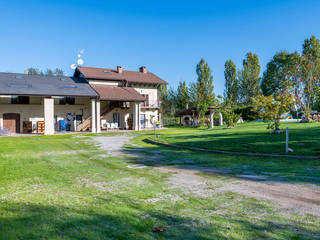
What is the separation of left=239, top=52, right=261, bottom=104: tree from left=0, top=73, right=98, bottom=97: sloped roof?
34.7m

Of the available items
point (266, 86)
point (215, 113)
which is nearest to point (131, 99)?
point (215, 113)

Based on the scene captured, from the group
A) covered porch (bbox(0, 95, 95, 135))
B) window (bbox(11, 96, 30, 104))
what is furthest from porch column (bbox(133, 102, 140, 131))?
window (bbox(11, 96, 30, 104))

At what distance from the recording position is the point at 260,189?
4.84 meters

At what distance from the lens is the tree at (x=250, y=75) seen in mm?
51250

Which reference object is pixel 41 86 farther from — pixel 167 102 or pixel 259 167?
pixel 167 102

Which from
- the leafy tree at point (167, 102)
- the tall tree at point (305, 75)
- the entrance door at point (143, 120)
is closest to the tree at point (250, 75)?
the leafy tree at point (167, 102)

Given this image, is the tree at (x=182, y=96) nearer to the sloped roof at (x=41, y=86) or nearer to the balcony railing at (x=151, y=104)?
the balcony railing at (x=151, y=104)

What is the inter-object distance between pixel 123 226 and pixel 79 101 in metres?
30.2

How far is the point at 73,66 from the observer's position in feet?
116

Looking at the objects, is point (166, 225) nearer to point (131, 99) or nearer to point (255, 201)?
point (255, 201)

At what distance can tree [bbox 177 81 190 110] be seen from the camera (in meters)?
48.2

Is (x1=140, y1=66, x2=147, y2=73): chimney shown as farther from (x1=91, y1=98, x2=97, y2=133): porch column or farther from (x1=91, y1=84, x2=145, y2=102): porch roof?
(x1=91, y1=98, x2=97, y2=133): porch column

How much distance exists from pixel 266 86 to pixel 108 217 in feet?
176

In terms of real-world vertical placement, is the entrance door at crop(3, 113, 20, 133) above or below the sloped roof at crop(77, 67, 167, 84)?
below
